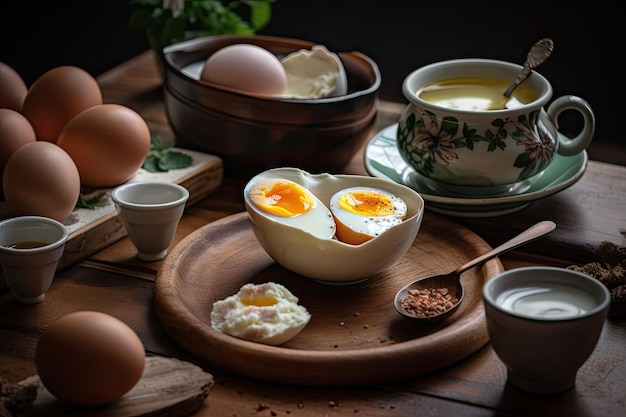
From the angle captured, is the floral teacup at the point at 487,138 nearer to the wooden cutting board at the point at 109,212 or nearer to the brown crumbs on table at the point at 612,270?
the brown crumbs on table at the point at 612,270

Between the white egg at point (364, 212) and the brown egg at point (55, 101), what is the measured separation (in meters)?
0.51

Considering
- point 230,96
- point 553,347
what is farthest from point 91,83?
point 553,347

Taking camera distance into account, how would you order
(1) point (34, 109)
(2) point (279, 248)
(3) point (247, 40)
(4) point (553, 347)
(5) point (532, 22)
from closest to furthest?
(4) point (553, 347) < (2) point (279, 248) < (1) point (34, 109) < (3) point (247, 40) < (5) point (532, 22)

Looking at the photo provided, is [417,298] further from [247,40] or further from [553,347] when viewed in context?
[247,40]

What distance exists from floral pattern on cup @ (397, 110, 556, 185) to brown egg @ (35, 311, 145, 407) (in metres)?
0.66

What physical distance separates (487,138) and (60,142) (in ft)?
2.30

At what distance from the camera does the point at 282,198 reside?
4.04 ft

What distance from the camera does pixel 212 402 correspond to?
38.7 inches

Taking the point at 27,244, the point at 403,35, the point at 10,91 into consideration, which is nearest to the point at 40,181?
the point at 27,244

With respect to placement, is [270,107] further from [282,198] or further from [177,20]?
[177,20]

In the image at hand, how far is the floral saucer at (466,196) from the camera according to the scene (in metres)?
1.38

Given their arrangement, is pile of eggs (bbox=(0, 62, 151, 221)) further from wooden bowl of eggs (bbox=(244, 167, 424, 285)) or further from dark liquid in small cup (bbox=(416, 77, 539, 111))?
dark liquid in small cup (bbox=(416, 77, 539, 111))

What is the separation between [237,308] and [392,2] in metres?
2.02

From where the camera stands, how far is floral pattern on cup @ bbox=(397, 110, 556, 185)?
1354 millimetres
